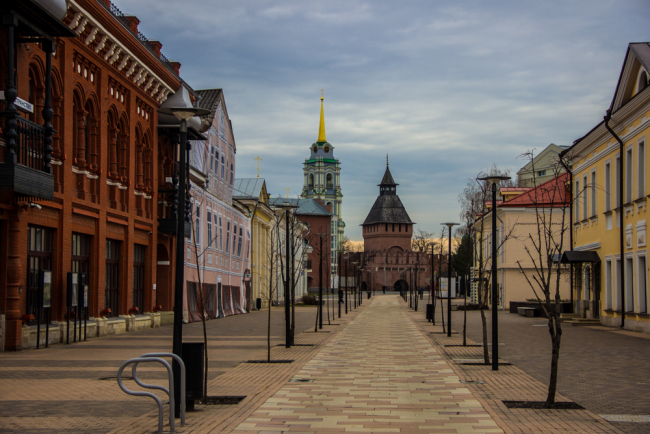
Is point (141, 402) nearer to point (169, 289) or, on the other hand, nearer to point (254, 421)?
point (254, 421)

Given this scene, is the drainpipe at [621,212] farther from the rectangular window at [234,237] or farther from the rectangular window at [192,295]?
the rectangular window at [234,237]

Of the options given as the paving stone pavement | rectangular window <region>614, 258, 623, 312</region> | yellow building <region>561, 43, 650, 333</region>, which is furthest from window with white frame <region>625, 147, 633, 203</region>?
the paving stone pavement

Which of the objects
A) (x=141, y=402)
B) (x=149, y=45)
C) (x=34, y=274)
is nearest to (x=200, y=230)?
(x=149, y=45)

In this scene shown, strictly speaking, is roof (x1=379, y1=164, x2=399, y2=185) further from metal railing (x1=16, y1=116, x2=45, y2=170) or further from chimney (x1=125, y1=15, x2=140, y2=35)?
metal railing (x1=16, y1=116, x2=45, y2=170)

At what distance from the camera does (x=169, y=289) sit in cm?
3142

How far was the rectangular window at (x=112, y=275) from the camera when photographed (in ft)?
82.3

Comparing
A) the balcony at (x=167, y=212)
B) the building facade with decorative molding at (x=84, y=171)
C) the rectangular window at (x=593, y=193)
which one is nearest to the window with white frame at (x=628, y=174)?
the rectangular window at (x=593, y=193)

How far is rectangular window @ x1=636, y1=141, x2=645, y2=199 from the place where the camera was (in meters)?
25.8

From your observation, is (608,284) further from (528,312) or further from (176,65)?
(176,65)

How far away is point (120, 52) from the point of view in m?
24.7

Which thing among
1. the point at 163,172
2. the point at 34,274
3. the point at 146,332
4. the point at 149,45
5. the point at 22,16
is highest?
the point at 149,45

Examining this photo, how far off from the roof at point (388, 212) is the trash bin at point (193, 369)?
132672 millimetres

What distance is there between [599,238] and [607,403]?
22.0m

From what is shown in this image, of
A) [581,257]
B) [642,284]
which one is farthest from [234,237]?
[642,284]
